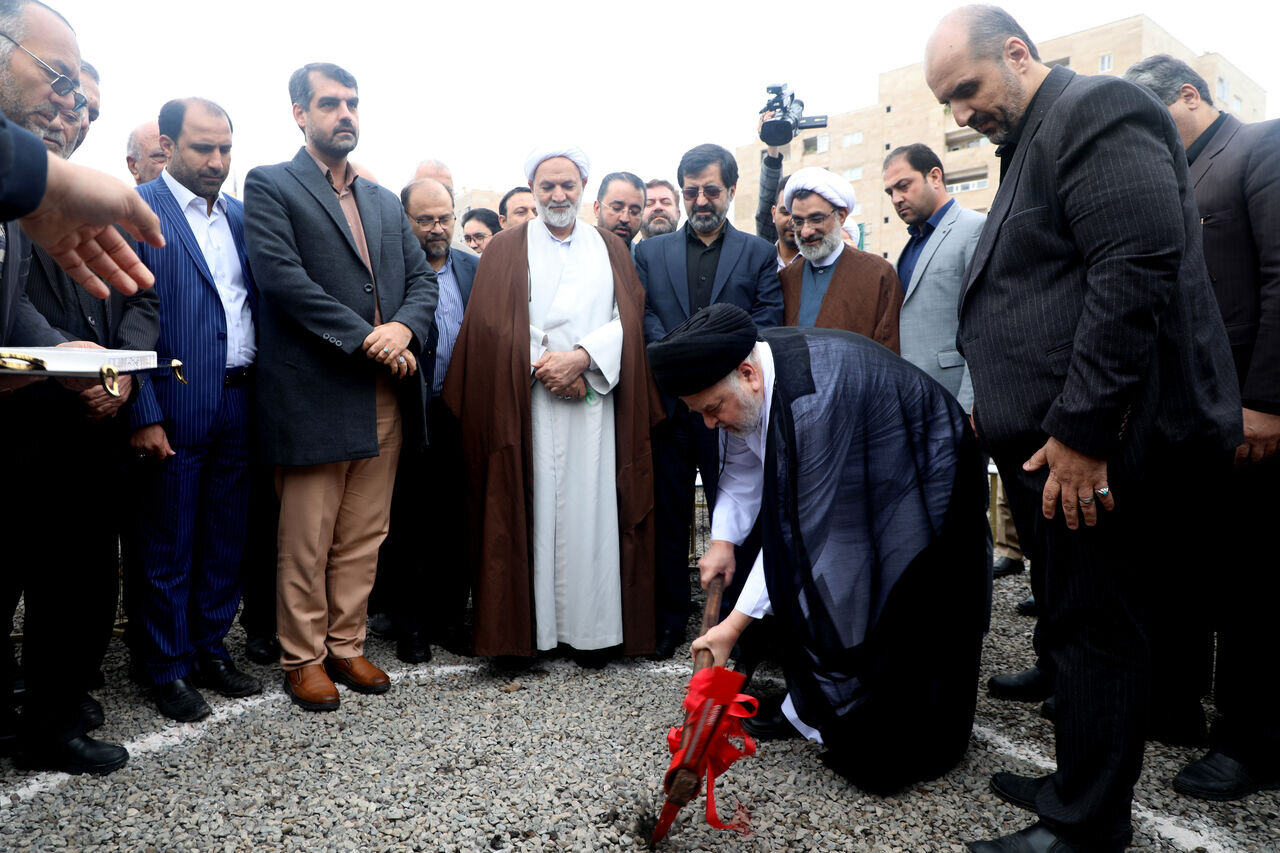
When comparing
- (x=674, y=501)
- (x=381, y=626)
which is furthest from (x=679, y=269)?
(x=381, y=626)

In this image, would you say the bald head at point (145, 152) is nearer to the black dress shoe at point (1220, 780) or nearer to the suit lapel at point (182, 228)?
the suit lapel at point (182, 228)

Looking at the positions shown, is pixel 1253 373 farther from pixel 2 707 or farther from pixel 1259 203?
pixel 2 707

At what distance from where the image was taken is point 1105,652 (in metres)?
1.66

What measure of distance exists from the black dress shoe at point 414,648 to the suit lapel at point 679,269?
1686 mm

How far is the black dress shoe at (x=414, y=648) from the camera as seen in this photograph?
3113mm

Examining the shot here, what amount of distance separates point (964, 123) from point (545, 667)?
7.52 feet

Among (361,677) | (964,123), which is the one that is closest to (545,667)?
(361,677)

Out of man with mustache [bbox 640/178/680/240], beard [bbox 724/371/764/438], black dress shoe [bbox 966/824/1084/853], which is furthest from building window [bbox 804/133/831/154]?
black dress shoe [bbox 966/824/1084/853]

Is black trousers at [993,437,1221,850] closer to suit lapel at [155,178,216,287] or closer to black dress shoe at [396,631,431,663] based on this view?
black dress shoe at [396,631,431,663]

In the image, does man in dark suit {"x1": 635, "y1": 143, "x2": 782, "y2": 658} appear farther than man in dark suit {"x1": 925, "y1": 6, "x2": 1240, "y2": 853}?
Yes

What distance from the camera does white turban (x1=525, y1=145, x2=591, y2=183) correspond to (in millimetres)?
3355

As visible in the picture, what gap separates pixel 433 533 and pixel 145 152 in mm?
2286

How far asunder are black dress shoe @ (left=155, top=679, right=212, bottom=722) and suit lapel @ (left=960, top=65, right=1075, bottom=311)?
249 centimetres

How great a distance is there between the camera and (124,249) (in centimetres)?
151
